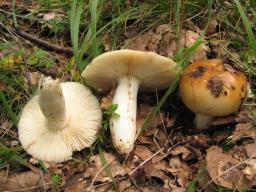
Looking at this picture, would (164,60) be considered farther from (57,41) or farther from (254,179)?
(57,41)

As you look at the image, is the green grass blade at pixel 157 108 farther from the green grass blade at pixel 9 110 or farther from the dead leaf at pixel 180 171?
the green grass blade at pixel 9 110

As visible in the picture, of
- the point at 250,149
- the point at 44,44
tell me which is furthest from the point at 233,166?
the point at 44,44

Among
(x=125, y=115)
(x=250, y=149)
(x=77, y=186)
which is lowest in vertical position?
(x=77, y=186)

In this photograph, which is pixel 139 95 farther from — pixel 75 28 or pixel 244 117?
pixel 244 117

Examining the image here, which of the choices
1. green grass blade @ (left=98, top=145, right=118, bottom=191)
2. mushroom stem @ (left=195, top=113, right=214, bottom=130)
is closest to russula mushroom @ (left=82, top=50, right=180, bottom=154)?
green grass blade @ (left=98, top=145, right=118, bottom=191)

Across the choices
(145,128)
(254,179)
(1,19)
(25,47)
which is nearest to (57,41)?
(25,47)

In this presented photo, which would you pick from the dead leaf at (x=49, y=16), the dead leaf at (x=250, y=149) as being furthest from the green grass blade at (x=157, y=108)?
the dead leaf at (x=49, y=16)

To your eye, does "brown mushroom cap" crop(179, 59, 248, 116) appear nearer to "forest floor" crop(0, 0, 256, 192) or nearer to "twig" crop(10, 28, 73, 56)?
"forest floor" crop(0, 0, 256, 192)
